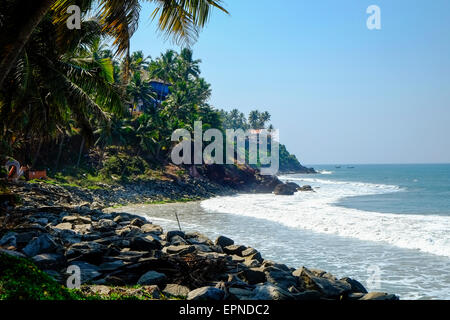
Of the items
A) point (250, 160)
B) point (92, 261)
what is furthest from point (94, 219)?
point (250, 160)

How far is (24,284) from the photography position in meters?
4.73

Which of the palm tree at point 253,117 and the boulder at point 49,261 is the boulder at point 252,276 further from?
the palm tree at point 253,117

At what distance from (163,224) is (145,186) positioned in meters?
17.4

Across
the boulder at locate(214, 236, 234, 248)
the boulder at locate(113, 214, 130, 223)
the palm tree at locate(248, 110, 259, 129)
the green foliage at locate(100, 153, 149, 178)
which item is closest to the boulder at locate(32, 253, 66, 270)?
the boulder at locate(214, 236, 234, 248)

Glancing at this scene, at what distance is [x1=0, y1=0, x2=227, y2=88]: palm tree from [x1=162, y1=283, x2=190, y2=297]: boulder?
4.36 meters

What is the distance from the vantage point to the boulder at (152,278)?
21.4ft

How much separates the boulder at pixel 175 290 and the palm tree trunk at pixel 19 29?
171 inches

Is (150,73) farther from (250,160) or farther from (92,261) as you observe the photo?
(92,261)

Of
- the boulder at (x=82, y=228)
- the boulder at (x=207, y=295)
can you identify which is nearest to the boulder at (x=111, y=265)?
the boulder at (x=207, y=295)

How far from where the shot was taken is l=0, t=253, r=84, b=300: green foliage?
446 cm

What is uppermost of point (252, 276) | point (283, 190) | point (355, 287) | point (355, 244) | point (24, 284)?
point (24, 284)

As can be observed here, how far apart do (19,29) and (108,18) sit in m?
1.66

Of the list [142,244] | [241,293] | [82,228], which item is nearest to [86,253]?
[142,244]

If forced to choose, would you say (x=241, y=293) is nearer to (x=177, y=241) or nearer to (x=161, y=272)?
(x=161, y=272)
